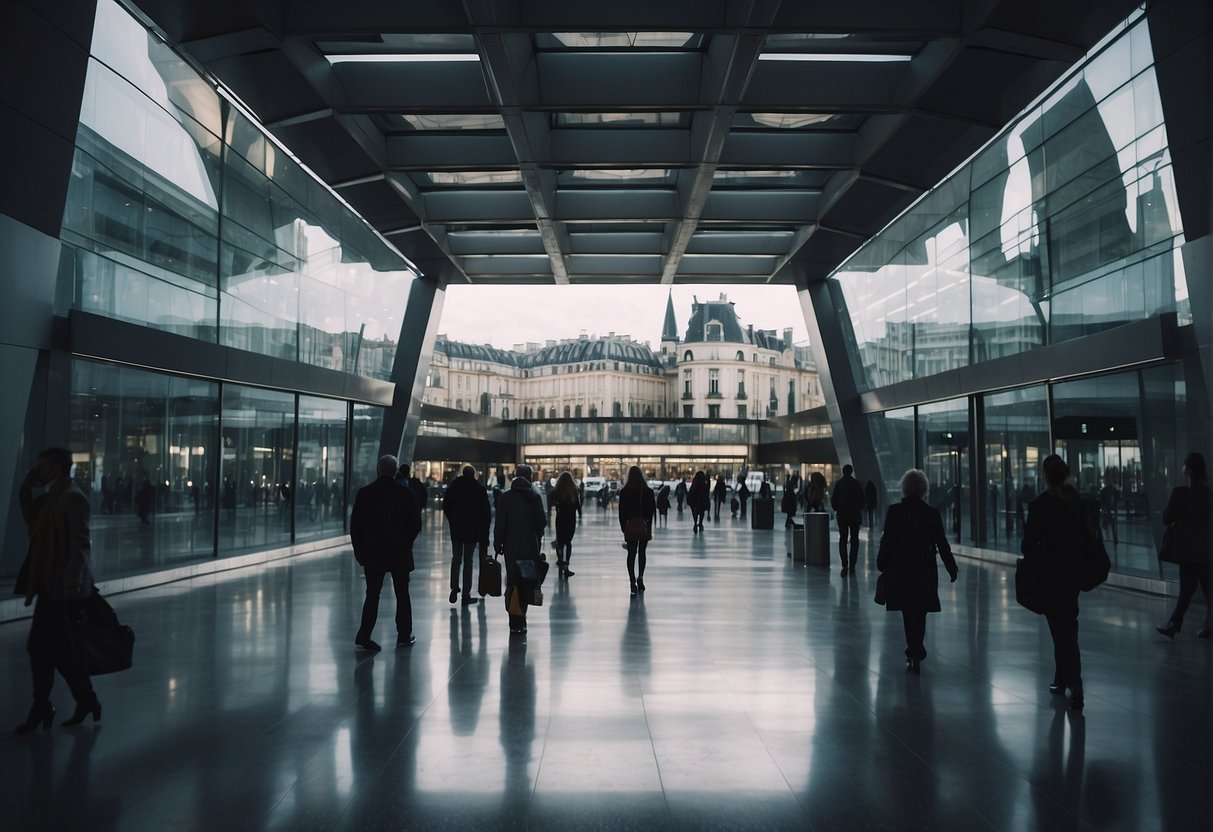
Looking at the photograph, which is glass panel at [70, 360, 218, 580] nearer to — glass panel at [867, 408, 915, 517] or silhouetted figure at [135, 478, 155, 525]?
silhouetted figure at [135, 478, 155, 525]

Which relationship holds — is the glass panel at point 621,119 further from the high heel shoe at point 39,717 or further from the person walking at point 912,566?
the high heel shoe at point 39,717

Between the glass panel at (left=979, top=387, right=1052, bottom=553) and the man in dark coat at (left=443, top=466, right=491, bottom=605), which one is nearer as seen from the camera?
the man in dark coat at (left=443, top=466, right=491, bottom=605)

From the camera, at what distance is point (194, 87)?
1579cm

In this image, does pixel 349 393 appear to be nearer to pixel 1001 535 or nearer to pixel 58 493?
pixel 1001 535

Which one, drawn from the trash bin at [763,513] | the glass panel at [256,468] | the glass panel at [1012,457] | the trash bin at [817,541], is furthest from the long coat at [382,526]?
the trash bin at [763,513]

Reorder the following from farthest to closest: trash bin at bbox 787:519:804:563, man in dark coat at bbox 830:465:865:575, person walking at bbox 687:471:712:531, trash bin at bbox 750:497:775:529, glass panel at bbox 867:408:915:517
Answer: trash bin at bbox 750:497:775:529
person walking at bbox 687:471:712:531
glass panel at bbox 867:408:915:517
trash bin at bbox 787:519:804:563
man in dark coat at bbox 830:465:865:575

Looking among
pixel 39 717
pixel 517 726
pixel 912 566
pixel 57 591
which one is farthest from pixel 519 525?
pixel 39 717

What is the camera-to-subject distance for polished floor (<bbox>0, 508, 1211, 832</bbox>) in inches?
185

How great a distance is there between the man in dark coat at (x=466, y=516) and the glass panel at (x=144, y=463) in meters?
5.16

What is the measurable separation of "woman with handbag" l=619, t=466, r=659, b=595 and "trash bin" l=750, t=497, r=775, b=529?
16293mm

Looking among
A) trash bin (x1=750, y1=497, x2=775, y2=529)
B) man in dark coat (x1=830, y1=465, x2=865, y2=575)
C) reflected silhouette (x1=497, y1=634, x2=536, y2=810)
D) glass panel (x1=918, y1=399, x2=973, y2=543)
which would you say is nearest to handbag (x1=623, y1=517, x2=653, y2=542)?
reflected silhouette (x1=497, y1=634, x2=536, y2=810)

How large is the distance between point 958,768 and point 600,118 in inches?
509

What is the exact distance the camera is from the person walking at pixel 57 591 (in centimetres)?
610

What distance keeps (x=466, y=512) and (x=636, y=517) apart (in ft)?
8.62
